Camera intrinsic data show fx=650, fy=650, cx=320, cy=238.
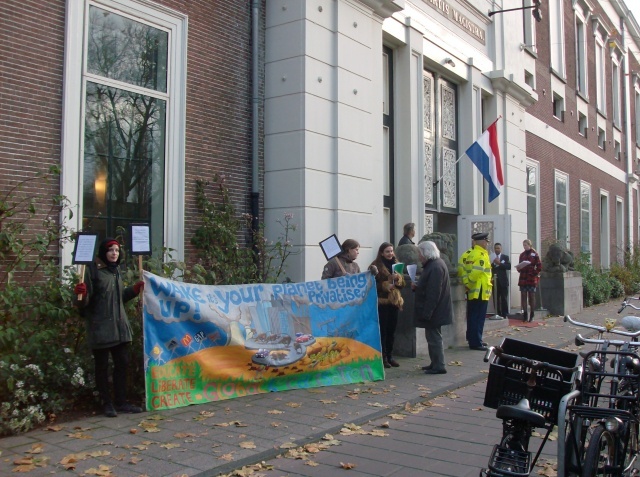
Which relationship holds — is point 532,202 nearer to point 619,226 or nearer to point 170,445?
point 619,226

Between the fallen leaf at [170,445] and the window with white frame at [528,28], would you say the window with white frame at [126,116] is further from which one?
the window with white frame at [528,28]

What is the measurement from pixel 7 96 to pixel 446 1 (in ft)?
38.5

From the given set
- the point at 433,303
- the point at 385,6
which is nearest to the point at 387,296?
the point at 433,303

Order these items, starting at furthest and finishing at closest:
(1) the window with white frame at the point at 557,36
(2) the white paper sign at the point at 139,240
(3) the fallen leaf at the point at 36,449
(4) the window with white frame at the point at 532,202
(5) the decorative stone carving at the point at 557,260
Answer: (1) the window with white frame at the point at 557,36 < (4) the window with white frame at the point at 532,202 < (5) the decorative stone carving at the point at 557,260 < (2) the white paper sign at the point at 139,240 < (3) the fallen leaf at the point at 36,449

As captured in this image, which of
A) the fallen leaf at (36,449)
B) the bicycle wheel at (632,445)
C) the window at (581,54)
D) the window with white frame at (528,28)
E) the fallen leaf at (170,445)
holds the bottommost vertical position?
the fallen leaf at (170,445)

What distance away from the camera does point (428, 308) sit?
336 inches

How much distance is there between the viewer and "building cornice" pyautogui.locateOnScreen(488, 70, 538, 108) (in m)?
18.2

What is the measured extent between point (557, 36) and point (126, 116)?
20240 millimetres

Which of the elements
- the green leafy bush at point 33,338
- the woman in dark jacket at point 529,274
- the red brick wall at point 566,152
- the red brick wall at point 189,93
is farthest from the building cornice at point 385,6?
the red brick wall at point 566,152

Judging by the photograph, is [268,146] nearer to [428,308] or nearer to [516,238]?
[428,308]

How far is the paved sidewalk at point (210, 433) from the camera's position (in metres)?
4.85

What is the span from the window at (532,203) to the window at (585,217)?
5.80 meters

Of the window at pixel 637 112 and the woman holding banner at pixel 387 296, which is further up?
the window at pixel 637 112

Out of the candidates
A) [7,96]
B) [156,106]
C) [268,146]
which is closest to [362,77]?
[268,146]
